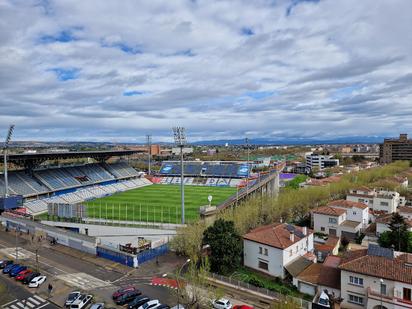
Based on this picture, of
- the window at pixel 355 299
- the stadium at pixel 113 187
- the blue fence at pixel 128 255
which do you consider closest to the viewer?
the window at pixel 355 299

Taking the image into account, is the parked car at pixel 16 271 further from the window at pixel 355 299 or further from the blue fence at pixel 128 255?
the window at pixel 355 299

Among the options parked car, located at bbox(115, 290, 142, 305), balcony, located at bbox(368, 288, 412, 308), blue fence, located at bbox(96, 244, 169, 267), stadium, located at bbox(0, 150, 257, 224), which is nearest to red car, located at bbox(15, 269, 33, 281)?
blue fence, located at bbox(96, 244, 169, 267)

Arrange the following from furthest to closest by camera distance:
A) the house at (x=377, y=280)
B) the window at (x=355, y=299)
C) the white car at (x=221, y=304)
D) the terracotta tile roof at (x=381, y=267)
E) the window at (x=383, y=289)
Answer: the window at (x=355, y=299)
the white car at (x=221, y=304)
the window at (x=383, y=289)
the terracotta tile roof at (x=381, y=267)
the house at (x=377, y=280)

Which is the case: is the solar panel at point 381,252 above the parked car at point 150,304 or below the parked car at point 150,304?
above

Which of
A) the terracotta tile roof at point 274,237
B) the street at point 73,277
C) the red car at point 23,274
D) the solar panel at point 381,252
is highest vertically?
the solar panel at point 381,252

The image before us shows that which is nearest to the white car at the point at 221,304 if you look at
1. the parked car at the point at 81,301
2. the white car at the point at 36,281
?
the parked car at the point at 81,301

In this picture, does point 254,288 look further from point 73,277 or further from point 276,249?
point 73,277

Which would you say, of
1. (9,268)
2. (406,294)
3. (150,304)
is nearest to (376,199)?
(406,294)
